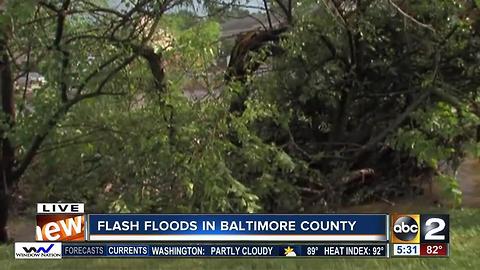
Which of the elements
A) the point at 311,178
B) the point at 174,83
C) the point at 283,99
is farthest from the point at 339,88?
the point at 174,83

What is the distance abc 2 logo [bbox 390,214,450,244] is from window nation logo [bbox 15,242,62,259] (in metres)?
2.58

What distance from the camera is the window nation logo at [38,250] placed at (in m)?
6.38

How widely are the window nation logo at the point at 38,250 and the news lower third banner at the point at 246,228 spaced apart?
288 millimetres

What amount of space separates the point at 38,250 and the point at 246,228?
169cm

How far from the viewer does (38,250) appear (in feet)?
21.4

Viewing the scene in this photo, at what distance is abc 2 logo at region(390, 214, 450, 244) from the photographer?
616 cm

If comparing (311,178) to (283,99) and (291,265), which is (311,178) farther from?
(291,265)

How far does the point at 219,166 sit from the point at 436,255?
7.82ft

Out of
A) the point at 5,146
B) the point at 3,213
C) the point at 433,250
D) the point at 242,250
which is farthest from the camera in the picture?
the point at 3,213
